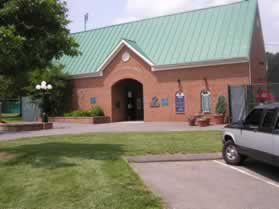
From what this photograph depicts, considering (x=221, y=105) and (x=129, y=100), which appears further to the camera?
(x=129, y=100)

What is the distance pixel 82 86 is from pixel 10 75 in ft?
64.7

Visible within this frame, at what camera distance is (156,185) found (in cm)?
791

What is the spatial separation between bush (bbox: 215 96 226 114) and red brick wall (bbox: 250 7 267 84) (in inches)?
103

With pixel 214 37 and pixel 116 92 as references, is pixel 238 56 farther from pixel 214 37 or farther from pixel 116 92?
pixel 116 92

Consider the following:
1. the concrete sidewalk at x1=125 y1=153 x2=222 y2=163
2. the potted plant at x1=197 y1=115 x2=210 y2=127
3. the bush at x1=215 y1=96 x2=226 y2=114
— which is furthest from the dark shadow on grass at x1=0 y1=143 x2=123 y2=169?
the bush at x1=215 y1=96 x2=226 y2=114

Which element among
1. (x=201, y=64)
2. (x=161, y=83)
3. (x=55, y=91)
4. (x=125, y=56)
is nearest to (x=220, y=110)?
(x=201, y=64)

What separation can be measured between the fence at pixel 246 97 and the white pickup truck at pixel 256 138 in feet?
42.9

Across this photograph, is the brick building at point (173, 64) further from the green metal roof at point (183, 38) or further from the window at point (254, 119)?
the window at point (254, 119)

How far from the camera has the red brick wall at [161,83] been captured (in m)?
25.4

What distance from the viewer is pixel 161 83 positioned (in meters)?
27.8

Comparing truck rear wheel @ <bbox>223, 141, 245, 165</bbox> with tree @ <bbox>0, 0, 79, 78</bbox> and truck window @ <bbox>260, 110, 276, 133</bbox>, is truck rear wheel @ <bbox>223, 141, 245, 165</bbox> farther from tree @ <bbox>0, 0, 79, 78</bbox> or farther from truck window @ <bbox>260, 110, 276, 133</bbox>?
tree @ <bbox>0, 0, 79, 78</bbox>

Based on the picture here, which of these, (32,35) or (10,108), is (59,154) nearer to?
(32,35)

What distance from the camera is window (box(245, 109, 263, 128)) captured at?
9225 mm

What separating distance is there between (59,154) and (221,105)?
51.2 ft
